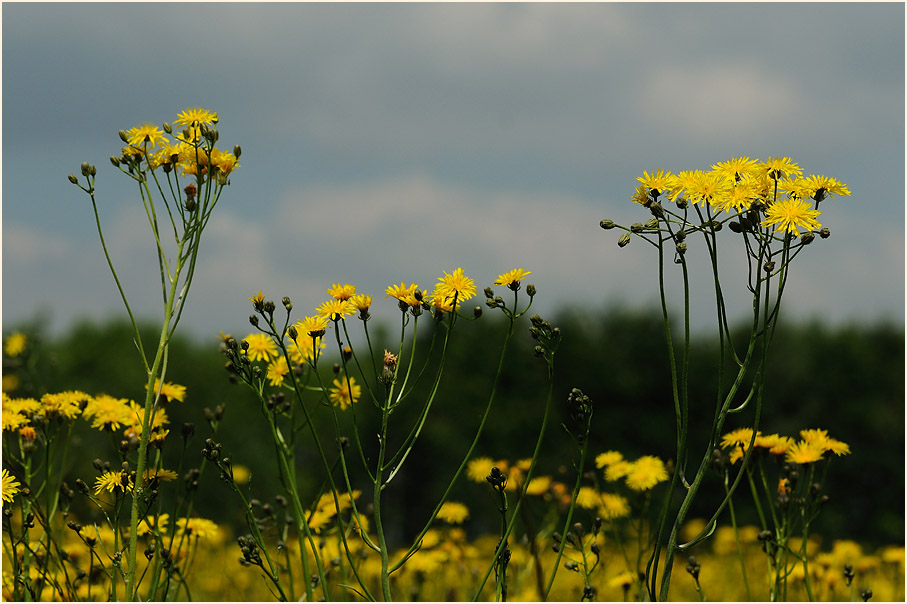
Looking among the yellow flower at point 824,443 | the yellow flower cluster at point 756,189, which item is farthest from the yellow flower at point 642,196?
the yellow flower at point 824,443

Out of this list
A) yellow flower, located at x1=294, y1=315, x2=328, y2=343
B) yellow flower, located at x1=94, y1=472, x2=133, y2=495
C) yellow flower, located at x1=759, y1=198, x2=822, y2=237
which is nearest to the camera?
yellow flower, located at x1=759, y1=198, x2=822, y2=237

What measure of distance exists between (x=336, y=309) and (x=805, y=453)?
205 centimetres

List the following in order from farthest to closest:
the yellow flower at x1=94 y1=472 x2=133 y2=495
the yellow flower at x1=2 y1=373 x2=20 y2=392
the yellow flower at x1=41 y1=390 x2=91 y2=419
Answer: the yellow flower at x1=2 y1=373 x2=20 y2=392
the yellow flower at x1=41 y1=390 x2=91 y2=419
the yellow flower at x1=94 y1=472 x2=133 y2=495

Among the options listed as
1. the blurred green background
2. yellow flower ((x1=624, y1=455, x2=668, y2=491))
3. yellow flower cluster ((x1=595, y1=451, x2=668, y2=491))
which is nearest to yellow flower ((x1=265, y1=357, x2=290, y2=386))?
yellow flower cluster ((x1=595, y1=451, x2=668, y2=491))

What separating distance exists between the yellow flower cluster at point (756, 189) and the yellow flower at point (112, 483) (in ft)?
6.75

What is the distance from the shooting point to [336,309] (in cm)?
273

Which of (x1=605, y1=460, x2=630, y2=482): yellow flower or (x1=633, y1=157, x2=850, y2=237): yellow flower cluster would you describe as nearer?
(x1=633, y1=157, x2=850, y2=237): yellow flower cluster

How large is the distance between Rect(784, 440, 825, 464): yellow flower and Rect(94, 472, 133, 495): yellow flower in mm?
2600

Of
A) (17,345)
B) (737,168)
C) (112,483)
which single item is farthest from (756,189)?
(17,345)

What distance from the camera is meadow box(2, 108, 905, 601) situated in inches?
105

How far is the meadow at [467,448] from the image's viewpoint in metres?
2.66

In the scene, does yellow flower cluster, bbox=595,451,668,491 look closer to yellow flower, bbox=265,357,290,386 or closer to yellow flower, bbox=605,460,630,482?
yellow flower, bbox=605,460,630,482

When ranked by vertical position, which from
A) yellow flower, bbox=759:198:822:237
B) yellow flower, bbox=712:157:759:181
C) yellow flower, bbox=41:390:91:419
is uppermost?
yellow flower, bbox=712:157:759:181

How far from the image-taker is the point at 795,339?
540 inches
